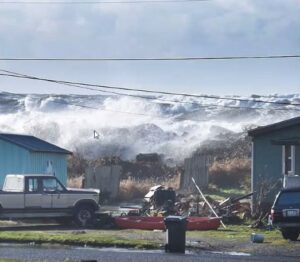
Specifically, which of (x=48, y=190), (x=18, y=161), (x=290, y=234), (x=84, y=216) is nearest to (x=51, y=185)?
(x=48, y=190)

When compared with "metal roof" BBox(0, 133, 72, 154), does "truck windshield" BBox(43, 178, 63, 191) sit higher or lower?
lower

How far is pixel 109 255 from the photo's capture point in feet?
70.4

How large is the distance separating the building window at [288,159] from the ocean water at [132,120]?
28097mm

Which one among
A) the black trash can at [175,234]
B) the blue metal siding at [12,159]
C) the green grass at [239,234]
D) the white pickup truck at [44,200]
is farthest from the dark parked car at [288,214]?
the blue metal siding at [12,159]

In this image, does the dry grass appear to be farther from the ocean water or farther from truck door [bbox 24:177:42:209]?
truck door [bbox 24:177:42:209]

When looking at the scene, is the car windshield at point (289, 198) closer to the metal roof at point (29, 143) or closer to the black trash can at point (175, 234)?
the black trash can at point (175, 234)

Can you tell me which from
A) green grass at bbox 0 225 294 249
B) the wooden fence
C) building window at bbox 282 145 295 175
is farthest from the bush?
green grass at bbox 0 225 294 249

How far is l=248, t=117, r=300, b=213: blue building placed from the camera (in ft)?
110

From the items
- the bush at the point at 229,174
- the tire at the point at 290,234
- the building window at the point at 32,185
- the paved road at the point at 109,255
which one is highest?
the bush at the point at 229,174

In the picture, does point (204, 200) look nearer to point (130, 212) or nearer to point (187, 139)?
point (130, 212)

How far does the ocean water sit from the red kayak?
31300mm

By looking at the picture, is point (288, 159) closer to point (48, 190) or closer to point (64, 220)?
point (64, 220)

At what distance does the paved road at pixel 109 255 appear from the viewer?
20.3m

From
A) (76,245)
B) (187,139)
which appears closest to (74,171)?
(187,139)
